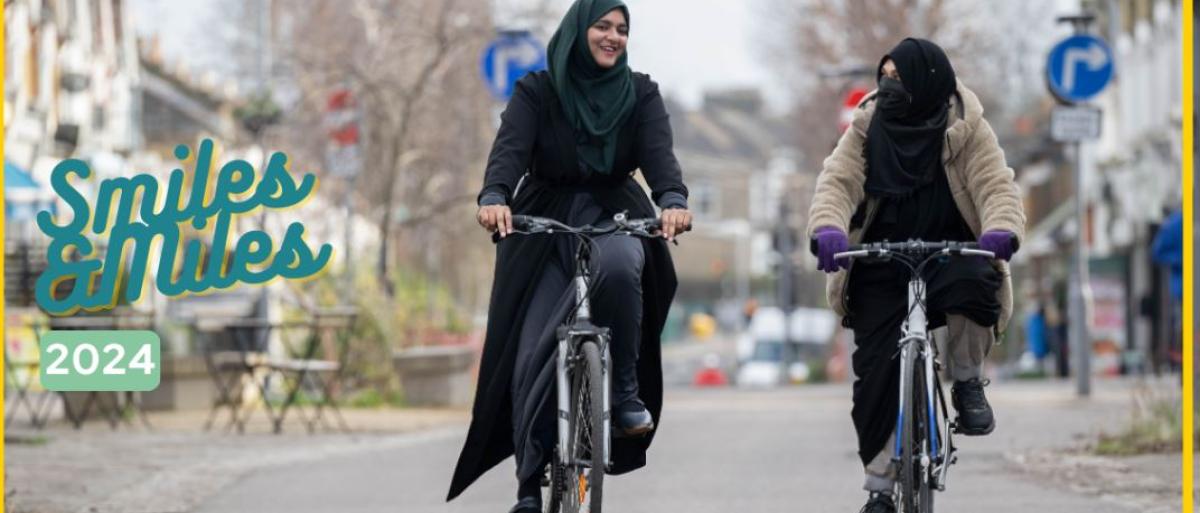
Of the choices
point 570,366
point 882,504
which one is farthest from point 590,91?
point 882,504

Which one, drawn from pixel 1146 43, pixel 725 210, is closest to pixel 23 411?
pixel 1146 43

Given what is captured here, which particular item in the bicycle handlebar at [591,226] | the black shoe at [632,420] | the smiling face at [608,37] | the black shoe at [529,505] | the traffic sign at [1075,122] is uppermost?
the traffic sign at [1075,122]

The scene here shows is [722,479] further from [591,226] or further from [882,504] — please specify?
[591,226]

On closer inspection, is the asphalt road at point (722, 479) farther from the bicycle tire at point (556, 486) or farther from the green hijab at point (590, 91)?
the green hijab at point (590, 91)

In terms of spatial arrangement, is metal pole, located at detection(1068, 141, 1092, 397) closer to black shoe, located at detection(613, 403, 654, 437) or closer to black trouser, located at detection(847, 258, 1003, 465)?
black trouser, located at detection(847, 258, 1003, 465)

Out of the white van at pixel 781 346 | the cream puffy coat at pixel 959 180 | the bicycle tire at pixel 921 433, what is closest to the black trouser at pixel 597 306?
the cream puffy coat at pixel 959 180

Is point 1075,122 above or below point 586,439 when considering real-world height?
above

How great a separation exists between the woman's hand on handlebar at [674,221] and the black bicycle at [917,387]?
1.53 ft

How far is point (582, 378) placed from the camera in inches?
301

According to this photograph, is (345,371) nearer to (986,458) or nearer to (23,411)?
(23,411)

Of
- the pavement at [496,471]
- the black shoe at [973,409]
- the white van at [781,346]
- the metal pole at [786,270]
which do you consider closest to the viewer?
the black shoe at [973,409]

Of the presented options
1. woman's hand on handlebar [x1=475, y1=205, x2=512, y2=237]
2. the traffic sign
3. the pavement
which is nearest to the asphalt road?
the pavement

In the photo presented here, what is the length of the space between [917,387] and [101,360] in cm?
306

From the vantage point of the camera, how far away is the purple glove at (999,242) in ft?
25.0
